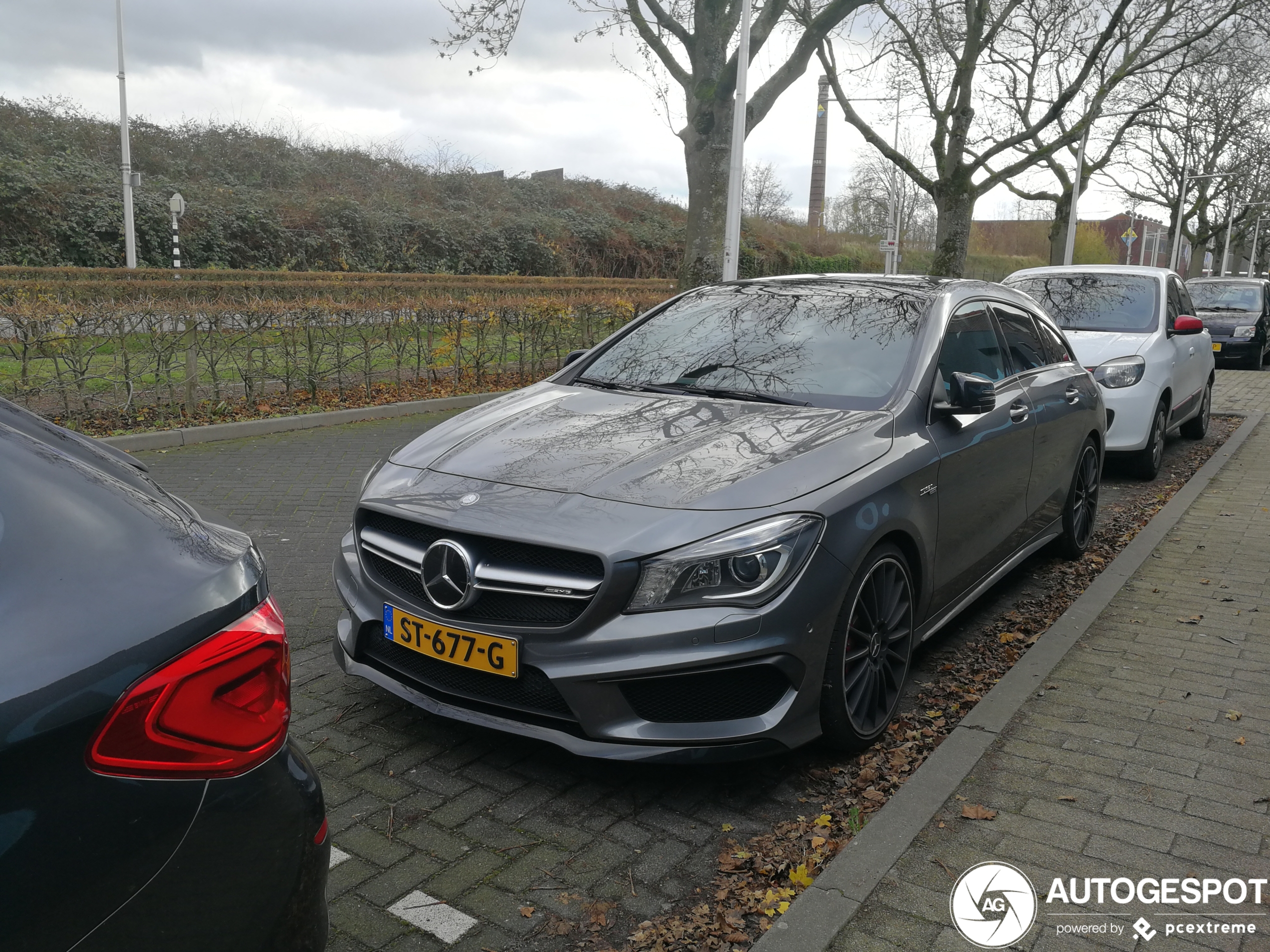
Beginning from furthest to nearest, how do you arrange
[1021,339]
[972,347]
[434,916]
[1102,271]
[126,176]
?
[126,176]
[1102,271]
[1021,339]
[972,347]
[434,916]

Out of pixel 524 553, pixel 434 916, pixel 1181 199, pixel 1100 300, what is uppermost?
pixel 1181 199

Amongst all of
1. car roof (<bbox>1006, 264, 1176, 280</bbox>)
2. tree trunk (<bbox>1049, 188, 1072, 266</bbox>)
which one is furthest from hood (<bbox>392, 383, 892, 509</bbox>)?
tree trunk (<bbox>1049, 188, 1072, 266</bbox>)

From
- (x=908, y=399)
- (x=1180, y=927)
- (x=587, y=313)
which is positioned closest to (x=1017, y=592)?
(x=908, y=399)

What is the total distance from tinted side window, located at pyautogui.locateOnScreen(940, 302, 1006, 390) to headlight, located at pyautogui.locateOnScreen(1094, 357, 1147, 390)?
3.81 m

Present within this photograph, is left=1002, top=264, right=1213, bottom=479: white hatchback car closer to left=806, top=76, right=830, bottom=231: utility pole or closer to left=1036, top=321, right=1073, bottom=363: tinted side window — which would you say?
left=1036, top=321, right=1073, bottom=363: tinted side window

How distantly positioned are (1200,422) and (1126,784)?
8.59 m

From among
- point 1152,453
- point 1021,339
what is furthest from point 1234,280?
point 1021,339

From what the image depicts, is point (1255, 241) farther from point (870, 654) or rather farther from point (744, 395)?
point (870, 654)

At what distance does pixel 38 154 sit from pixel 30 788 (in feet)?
115

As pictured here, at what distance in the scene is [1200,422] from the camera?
10812 millimetres

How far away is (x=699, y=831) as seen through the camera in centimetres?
328

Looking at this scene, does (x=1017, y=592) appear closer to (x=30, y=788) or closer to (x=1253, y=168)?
(x=30, y=788)

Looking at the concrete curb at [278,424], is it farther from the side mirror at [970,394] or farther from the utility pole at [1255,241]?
the utility pole at [1255,241]

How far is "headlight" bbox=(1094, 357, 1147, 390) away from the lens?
844cm
